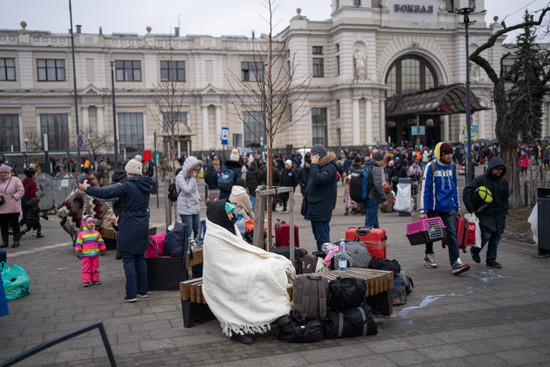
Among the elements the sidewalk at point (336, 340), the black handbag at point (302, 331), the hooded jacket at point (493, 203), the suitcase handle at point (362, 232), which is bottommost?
the sidewalk at point (336, 340)

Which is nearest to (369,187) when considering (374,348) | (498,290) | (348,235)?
(348,235)

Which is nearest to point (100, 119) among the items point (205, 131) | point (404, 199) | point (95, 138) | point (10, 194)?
point (95, 138)

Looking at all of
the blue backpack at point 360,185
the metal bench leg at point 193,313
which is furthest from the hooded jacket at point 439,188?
the metal bench leg at point 193,313

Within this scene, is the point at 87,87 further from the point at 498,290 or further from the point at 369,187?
the point at 498,290

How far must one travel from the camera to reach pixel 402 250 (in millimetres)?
10328

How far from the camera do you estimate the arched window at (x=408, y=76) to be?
2032 inches

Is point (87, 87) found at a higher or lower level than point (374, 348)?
higher

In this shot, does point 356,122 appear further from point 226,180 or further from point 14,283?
point 14,283

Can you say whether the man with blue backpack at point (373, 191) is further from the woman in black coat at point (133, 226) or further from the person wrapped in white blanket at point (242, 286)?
the person wrapped in white blanket at point (242, 286)

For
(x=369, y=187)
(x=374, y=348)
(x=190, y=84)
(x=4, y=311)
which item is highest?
(x=190, y=84)

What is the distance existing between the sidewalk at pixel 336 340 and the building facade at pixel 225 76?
38.0m

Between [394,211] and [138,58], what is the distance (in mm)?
37313

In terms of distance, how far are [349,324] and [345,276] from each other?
0.84 meters

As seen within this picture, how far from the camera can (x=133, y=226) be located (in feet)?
23.0
